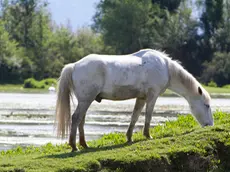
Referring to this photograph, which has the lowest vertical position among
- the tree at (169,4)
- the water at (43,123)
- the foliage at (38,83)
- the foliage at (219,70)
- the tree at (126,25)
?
the foliage at (38,83)

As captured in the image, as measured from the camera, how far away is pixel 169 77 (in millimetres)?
11914

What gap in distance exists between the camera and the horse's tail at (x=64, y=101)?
10.6m

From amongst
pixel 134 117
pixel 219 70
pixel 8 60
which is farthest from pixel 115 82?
pixel 8 60

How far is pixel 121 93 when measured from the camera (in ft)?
36.1

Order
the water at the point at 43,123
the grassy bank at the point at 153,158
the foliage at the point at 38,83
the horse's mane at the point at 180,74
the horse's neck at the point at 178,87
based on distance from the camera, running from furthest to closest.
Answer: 1. the foliage at the point at 38,83
2. the water at the point at 43,123
3. the horse's neck at the point at 178,87
4. the horse's mane at the point at 180,74
5. the grassy bank at the point at 153,158

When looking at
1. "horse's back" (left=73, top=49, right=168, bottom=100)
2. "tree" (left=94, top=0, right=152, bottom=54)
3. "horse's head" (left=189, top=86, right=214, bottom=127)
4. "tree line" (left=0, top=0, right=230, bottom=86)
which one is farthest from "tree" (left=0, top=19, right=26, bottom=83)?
"horse's back" (left=73, top=49, right=168, bottom=100)

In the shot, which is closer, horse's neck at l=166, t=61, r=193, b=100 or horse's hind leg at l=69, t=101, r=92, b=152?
horse's hind leg at l=69, t=101, r=92, b=152

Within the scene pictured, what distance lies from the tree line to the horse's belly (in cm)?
5007

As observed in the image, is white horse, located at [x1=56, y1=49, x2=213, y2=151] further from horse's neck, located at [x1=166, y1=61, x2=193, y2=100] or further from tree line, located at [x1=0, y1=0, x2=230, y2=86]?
tree line, located at [x1=0, y1=0, x2=230, y2=86]

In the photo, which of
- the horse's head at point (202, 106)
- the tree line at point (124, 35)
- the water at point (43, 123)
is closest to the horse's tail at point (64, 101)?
the horse's head at point (202, 106)

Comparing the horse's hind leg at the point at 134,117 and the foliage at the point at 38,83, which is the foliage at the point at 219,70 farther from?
the horse's hind leg at the point at 134,117

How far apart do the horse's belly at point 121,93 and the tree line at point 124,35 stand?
50072mm

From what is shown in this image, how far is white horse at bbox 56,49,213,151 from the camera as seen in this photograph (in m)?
10.6

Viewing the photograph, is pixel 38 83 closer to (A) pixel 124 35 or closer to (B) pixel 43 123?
(A) pixel 124 35
